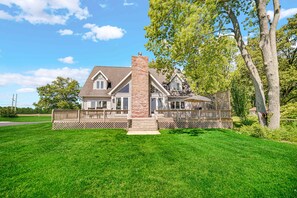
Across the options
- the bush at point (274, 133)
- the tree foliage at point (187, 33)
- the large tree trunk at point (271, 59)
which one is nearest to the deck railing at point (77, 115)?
the tree foliage at point (187, 33)

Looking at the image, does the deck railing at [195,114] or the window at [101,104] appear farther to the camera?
the window at [101,104]

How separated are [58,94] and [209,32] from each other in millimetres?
41014

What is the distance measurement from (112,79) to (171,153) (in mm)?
20713

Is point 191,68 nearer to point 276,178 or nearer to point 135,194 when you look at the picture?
point 276,178

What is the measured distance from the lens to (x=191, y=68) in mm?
13359

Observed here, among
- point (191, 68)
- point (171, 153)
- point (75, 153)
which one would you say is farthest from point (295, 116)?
point (75, 153)

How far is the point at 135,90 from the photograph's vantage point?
14.4 metres

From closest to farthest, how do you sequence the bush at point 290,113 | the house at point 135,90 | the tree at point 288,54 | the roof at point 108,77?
the bush at point 290,113 < the house at point 135,90 < the tree at point 288,54 < the roof at point 108,77

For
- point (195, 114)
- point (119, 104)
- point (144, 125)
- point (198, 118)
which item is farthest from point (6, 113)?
point (198, 118)

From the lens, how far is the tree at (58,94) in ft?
128

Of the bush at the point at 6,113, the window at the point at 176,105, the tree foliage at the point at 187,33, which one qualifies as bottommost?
the bush at the point at 6,113

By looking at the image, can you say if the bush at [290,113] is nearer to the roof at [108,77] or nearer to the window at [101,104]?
the roof at [108,77]

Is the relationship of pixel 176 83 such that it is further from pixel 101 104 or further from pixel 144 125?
pixel 144 125

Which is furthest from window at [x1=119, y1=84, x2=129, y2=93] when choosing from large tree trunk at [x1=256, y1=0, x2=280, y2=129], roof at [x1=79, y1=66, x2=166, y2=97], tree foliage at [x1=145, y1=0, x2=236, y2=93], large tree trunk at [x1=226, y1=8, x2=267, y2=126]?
large tree trunk at [x1=256, y1=0, x2=280, y2=129]
